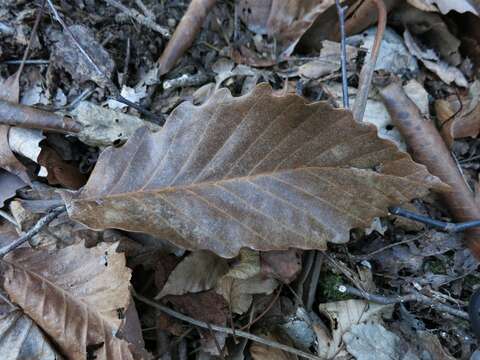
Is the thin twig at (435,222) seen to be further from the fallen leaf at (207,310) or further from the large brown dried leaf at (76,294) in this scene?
the large brown dried leaf at (76,294)

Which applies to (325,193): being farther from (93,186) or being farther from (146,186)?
(93,186)

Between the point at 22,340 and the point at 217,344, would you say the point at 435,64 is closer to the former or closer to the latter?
the point at 217,344

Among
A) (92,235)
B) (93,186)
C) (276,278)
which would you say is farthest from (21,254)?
(276,278)

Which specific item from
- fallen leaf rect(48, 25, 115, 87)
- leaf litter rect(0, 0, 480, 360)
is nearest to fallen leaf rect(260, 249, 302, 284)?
leaf litter rect(0, 0, 480, 360)

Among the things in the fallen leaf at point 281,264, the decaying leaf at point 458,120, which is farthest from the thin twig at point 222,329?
the decaying leaf at point 458,120

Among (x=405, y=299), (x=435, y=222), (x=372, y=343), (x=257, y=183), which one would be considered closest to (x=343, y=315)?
(x=372, y=343)

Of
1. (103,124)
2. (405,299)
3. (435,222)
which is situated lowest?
(405,299)

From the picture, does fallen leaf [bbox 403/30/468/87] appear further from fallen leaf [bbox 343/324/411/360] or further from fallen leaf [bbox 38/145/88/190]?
fallen leaf [bbox 38/145/88/190]
